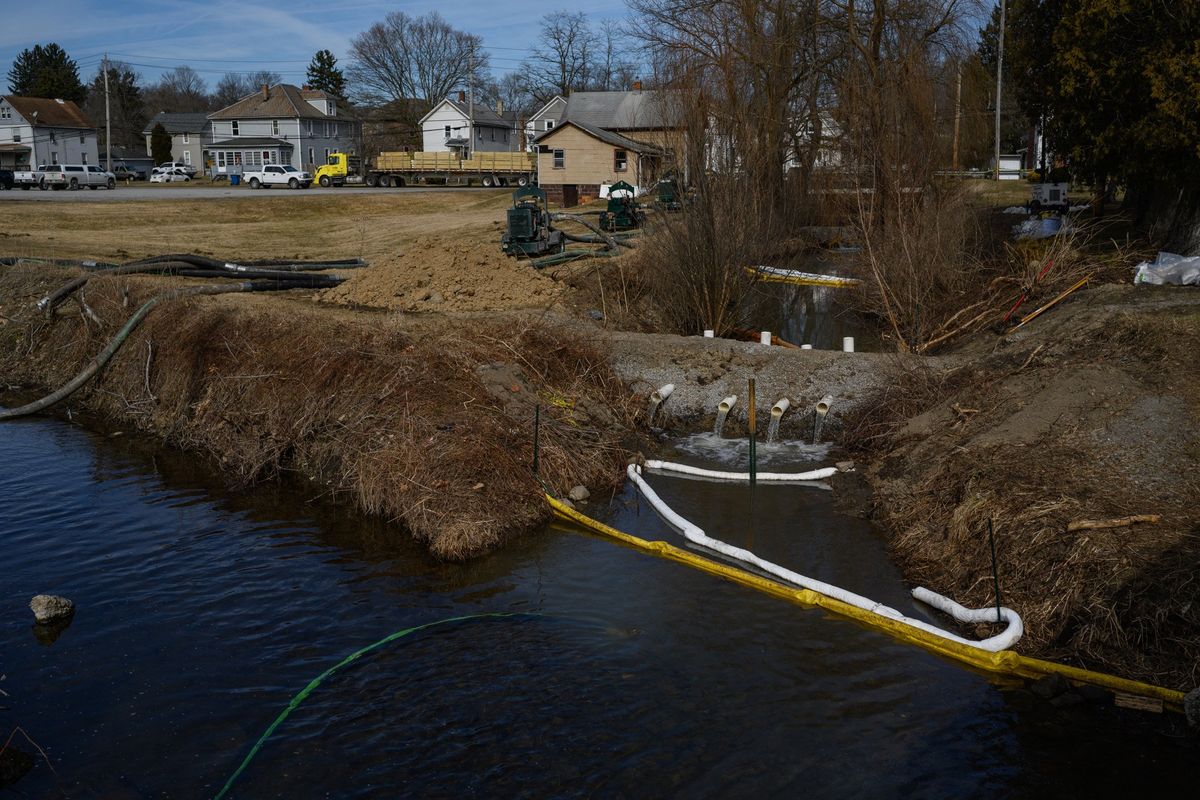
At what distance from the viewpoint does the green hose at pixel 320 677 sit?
21.9 feet

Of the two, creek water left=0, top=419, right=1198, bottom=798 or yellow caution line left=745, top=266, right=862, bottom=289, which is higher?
yellow caution line left=745, top=266, right=862, bottom=289

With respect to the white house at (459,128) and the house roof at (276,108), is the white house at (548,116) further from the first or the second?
the house roof at (276,108)

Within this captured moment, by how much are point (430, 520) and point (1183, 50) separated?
16.9 metres

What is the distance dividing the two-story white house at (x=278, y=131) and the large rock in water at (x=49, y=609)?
72.2 metres

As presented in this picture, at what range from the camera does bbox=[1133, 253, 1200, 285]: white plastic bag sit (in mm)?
17142

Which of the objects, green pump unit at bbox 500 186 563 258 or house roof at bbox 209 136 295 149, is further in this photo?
house roof at bbox 209 136 295 149

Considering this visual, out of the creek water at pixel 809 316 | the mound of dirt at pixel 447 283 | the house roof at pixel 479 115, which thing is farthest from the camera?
the house roof at pixel 479 115

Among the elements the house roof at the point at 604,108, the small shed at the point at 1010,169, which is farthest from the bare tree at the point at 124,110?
the small shed at the point at 1010,169

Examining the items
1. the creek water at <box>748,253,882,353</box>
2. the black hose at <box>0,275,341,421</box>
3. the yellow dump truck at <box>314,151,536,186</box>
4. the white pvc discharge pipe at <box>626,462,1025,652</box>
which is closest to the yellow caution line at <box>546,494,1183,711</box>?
the white pvc discharge pipe at <box>626,462,1025,652</box>

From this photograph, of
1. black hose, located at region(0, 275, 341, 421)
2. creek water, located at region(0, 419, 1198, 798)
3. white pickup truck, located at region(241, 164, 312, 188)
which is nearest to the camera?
creek water, located at region(0, 419, 1198, 798)

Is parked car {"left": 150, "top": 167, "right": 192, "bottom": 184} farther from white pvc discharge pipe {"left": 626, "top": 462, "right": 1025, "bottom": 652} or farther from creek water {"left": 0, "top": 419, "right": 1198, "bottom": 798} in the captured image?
white pvc discharge pipe {"left": 626, "top": 462, "right": 1025, "bottom": 652}

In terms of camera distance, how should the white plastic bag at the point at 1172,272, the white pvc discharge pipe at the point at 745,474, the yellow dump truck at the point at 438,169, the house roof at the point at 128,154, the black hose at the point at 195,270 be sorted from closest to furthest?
the white pvc discharge pipe at the point at 745,474 < the white plastic bag at the point at 1172,272 < the black hose at the point at 195,270 < the yellow dump truck at the point at 438,169 < the house roof at the point at 128,154

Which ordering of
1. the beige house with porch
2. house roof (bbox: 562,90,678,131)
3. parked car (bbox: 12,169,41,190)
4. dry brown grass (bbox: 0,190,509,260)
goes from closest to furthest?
dry brown grass (bbox: 0,190,509,260) < the beige house with porch < parked car (bbox: 12,169,41,190) < house roof (bbox: 562,90,678,131)

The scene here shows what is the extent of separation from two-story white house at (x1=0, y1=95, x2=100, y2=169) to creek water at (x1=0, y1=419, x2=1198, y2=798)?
77532 mm
